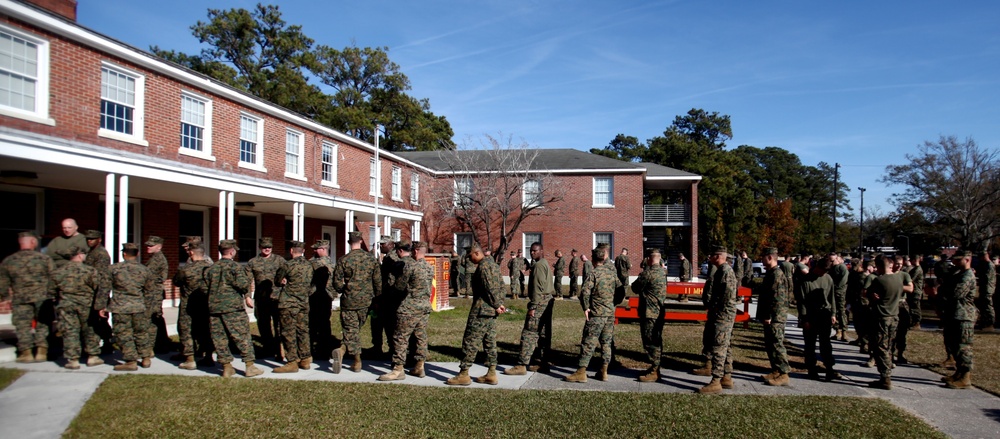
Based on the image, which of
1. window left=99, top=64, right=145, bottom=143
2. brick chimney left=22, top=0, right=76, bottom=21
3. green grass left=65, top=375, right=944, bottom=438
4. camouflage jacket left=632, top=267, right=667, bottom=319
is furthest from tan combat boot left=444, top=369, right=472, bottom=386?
brick chimney left=22, top=0, right=76, bottom=21

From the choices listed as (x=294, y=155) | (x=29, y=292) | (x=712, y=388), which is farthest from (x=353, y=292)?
(x=294, y=155)

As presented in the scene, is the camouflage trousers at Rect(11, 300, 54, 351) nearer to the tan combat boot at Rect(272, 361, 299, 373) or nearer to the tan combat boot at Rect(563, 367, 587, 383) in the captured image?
the tan combat boot at Rect(272, 361, 299, 373)

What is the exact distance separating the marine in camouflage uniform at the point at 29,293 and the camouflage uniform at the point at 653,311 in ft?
26.5

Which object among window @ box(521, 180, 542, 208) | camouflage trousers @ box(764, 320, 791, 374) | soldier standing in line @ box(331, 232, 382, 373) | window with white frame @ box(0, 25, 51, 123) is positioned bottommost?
camouflage trousers @ box(764, 320, 791, 374)

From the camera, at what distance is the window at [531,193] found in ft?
98.7

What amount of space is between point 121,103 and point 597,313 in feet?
36.7

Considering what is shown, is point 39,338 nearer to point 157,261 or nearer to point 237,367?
point 157,261

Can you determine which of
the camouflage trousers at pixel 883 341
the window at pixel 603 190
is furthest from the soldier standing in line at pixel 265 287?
the window at pixel 603 190

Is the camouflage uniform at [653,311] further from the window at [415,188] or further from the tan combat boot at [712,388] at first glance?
the window at [415,188]

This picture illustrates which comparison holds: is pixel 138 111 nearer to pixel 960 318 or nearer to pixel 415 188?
pixel 960 318

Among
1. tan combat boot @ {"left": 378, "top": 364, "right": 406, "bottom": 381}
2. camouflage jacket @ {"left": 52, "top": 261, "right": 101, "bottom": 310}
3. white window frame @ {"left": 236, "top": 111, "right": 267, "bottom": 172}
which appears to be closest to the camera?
tan combat boot @ {"left": 378, "top": 364, "right": 406, "bottom": 381}

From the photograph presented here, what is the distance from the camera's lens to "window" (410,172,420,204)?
28591 mm

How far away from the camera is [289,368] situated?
8586mm

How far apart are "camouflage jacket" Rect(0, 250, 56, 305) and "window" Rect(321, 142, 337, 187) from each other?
41.7 feet
